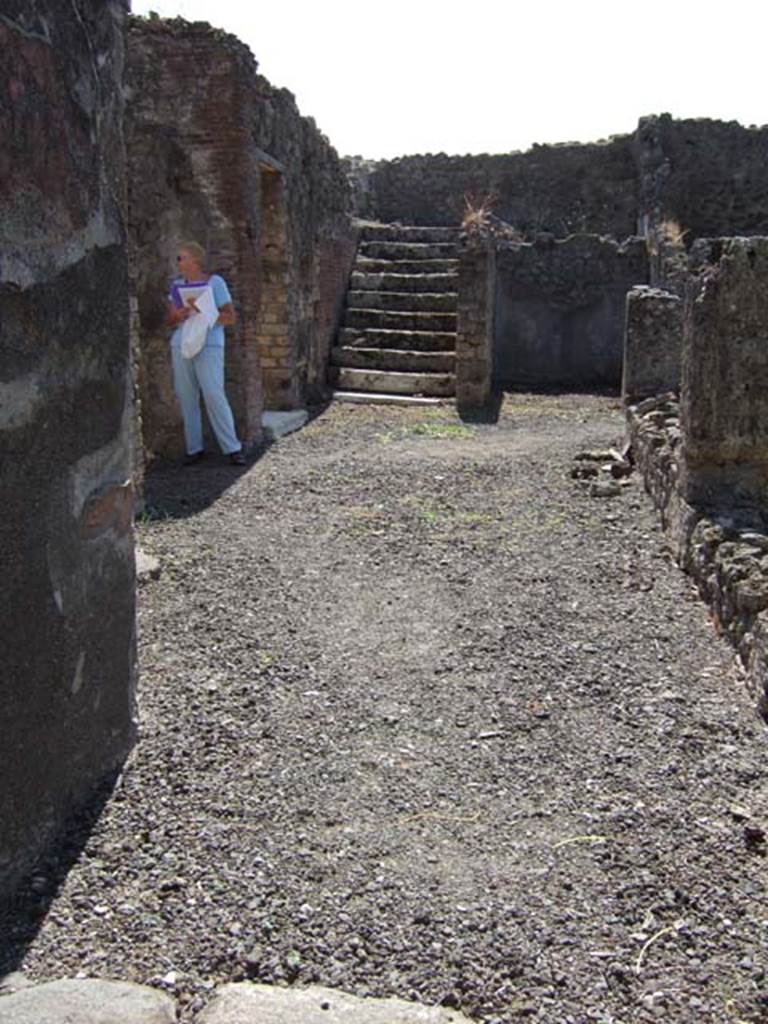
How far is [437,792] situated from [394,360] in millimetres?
9930

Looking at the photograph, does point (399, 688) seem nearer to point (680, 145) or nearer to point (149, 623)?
point (149, 623)

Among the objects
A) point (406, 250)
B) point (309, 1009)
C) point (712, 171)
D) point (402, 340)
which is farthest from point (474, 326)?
point (309, 1009)

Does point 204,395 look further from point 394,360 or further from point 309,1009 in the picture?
point 309,1009

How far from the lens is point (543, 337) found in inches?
551

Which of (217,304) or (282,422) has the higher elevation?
(217,304)

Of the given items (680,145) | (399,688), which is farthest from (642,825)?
(680,145)

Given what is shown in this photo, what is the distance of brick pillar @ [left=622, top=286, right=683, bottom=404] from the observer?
896 centimetres

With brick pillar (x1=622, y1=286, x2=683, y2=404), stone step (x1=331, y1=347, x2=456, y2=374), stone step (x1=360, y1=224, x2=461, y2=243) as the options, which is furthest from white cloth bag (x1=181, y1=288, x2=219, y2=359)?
stone step (x1=360, y1=224, x2=461, y2=243)

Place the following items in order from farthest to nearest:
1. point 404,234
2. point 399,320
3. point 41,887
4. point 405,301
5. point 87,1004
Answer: point 404,234, point 405,301, point 399,320, point 41,887, point 87,1004

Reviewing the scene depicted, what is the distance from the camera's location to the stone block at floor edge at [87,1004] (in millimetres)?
1943

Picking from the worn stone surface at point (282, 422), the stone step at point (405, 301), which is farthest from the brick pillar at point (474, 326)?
the worn stone surface at point (282, 422)

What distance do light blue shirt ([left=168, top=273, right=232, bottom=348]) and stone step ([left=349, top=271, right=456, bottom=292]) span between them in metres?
5.95

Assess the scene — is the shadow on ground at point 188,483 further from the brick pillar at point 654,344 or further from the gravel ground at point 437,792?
the brick pillar at point 654,344

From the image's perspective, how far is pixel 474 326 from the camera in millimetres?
11461
